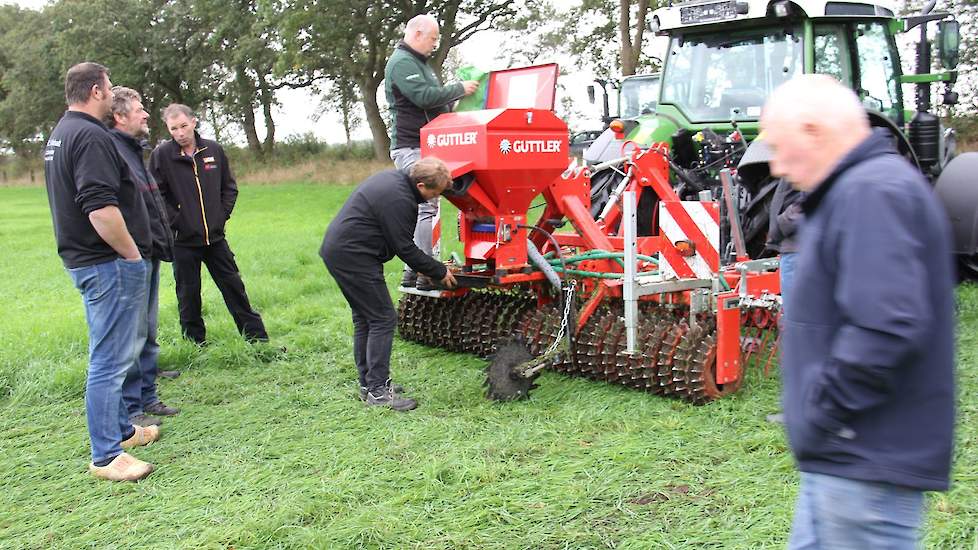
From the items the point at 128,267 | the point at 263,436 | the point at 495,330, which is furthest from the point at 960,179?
the point at 128,267

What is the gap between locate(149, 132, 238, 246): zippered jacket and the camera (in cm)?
572

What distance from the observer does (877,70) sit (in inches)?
254

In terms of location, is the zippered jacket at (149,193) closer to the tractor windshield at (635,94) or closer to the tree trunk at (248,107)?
the tractor windshield at (635,94)

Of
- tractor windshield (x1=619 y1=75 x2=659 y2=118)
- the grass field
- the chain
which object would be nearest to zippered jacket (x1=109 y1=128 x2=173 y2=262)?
the grass field

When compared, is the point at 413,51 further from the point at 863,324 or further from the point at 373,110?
the point at 373,110

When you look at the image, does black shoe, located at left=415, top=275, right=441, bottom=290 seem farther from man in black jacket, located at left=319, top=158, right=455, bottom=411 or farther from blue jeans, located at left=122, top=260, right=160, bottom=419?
blue jeans, located at left=122, top=260, right=160, bottom=419

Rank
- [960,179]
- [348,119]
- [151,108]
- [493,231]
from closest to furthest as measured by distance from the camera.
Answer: [493,231]
[960,179]
[151,108]
[348,119]

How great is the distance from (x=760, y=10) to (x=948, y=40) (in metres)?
1.30

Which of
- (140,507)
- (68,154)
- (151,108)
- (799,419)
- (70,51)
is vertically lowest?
(140,507)

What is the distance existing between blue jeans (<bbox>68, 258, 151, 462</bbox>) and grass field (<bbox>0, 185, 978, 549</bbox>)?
24 cm

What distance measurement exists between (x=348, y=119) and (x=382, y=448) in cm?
3546

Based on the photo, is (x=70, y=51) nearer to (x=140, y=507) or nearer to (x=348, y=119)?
(x=348, y=119)

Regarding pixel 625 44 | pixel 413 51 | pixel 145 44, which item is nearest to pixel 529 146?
pixel 413 51

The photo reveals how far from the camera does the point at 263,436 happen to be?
4312mm
